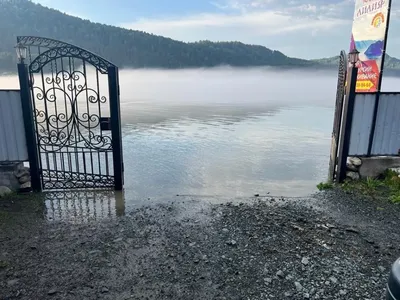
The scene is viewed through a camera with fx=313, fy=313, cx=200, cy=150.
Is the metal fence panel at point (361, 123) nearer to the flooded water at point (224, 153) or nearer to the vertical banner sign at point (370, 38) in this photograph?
the flooded water at point (224, 153)

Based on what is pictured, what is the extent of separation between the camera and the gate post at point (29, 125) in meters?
4.58

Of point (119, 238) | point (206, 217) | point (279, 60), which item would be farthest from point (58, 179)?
point (279, 60)

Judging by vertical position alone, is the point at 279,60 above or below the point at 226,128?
above

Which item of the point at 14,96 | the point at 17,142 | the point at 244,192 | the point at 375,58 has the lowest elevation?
the point at 244,192

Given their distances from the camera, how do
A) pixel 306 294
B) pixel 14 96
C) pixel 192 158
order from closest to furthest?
pixel 306 294 → pixel 14 96 → pixel 192 158

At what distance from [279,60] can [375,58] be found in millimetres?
60035

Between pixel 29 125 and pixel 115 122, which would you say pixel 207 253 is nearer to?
pixel 115 122

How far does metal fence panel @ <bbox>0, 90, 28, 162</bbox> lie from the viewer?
15.4ft

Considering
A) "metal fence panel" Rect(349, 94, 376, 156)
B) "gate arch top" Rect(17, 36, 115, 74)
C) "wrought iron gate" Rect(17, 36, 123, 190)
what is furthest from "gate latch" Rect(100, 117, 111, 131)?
"metal fence panel" Rect(349, 94, 376, 156)

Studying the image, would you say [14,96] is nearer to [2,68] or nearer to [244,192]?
[244,192]

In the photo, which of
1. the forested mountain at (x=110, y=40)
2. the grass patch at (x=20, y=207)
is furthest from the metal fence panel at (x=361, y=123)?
the forested mountain at (x=110, y=40)

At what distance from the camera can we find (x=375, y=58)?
6.26 metres

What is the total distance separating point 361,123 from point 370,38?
221 cm

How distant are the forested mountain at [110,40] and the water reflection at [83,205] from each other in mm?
24711
